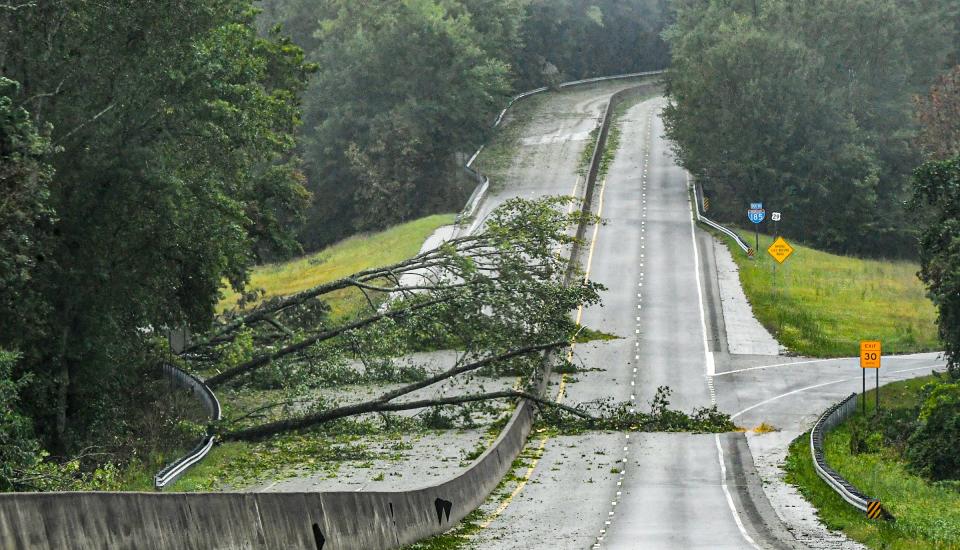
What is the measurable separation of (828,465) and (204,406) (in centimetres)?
1736

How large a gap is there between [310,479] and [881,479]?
14327mm

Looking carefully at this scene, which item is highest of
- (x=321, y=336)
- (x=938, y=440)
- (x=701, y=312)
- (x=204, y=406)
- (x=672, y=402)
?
(x=321, y=336)

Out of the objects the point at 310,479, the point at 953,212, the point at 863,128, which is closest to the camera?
the point at 310,479

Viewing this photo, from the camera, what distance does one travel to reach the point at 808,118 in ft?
247

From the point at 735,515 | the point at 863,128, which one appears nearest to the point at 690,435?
the point at 735,515

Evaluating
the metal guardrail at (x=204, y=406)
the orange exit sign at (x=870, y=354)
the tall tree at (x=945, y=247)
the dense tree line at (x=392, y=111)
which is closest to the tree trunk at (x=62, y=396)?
the metal guardrail at (x=204, y=406)

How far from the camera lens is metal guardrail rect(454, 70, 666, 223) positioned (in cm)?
7612

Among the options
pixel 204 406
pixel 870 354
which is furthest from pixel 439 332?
pixel 870 354

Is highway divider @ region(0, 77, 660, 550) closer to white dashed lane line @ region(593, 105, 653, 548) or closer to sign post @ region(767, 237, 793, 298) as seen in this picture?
white dashed lane line @ region(593, 105, 653, 548)

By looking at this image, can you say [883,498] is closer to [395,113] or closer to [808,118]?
[808,118]

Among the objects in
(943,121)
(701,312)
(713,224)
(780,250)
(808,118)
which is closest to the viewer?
(780,250)

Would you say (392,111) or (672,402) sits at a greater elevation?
(392,111)

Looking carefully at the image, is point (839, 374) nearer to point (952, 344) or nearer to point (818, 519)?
point (952, 344)

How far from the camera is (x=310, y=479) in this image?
31.5 metres
